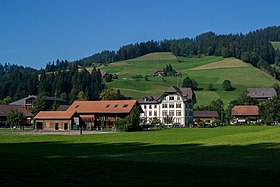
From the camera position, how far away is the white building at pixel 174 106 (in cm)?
12344

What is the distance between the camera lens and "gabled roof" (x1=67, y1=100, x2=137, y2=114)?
10062 cm

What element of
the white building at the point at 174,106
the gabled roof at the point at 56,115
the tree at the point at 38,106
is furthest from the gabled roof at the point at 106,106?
the tree at the point at 38,106

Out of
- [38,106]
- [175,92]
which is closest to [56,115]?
[38,106]

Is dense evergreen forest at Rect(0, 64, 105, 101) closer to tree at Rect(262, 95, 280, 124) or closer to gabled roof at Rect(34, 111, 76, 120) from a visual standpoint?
gabled roof at Rect(34, 111, 76, 120)

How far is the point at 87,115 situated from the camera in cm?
10562

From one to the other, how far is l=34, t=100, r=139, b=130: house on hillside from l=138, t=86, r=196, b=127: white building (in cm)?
1938

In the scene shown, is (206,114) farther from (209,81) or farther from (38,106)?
(38,106)

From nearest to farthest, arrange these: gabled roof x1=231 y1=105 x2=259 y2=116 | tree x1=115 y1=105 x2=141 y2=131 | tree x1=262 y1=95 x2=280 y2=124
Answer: tree x1=115 y1=105 x2=141 y2=131 < tree x1=262 y1=95 x2=280 y2=124 < gabled roof x1=231 y1=105 x2=259 y2=116

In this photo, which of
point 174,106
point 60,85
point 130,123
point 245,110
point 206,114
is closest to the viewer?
point 130,123

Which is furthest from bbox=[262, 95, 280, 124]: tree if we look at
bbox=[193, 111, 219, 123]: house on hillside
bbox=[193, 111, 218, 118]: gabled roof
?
bbox=[193, 111, 218, 118]: gabled roof

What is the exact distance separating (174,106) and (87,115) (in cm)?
2969

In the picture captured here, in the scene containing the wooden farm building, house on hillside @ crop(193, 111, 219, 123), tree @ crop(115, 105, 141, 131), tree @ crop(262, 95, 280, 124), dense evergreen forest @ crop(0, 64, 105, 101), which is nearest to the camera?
tree @ crop(115, 105, 141, 131)

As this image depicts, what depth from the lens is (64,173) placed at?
19.0m

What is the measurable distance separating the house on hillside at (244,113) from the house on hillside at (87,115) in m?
51.2
